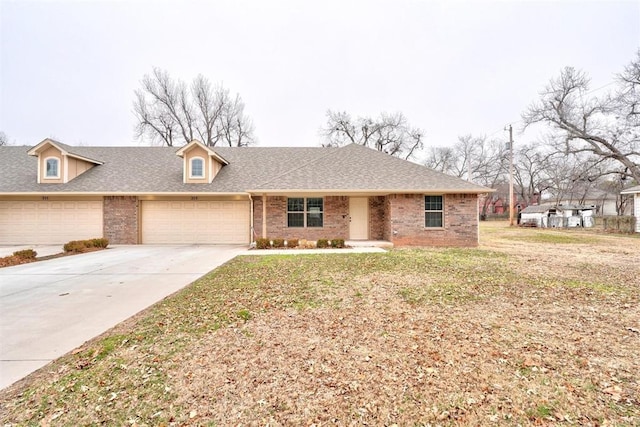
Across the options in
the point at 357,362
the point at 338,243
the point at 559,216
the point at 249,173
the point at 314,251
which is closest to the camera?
the point at 357,362

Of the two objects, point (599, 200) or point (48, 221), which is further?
point (599, 200)

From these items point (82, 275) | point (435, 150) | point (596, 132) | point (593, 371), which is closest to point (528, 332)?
point (593, 371)

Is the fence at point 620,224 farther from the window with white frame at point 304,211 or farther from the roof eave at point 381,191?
the window with white frame at point 304,211

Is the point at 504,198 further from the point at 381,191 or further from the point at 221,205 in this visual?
the point at 221,205

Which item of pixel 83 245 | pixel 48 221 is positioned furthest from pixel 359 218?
pixel 48 221

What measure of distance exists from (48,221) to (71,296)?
10.8 metres

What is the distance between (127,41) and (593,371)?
2319cm

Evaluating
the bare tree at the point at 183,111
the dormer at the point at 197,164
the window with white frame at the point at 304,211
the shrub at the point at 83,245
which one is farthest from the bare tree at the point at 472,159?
the shrub at the point at 83,245

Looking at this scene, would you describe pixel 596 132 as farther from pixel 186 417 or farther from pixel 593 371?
pixel 186 417

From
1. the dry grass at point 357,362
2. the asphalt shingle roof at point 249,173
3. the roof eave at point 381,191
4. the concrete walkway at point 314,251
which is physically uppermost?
the asphalt shingle roof at point 249,173

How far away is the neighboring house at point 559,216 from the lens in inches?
979

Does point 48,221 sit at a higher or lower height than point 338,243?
higher

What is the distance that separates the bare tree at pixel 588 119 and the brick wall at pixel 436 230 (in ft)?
57.0

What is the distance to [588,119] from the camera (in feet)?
72.0
